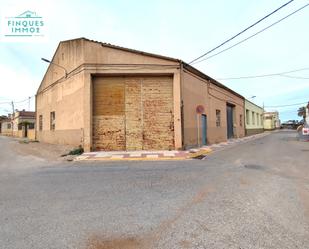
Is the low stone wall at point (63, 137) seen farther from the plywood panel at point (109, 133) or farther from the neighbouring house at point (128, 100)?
the plywood panel at point (109, 133)

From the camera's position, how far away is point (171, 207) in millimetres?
3914

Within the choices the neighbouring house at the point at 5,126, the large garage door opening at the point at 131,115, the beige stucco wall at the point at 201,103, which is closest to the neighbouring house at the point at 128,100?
the large garage door opening at the point at 131,115

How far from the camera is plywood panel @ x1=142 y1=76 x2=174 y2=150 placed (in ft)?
Result: 41.2

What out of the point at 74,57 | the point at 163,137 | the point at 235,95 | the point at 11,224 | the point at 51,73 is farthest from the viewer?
the point at 235,95

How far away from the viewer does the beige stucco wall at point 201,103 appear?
1353 cm

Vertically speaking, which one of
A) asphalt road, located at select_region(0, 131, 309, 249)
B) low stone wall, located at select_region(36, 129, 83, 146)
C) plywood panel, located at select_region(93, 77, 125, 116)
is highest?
plywood panel, located at select_region(93, 77, 125, 116)

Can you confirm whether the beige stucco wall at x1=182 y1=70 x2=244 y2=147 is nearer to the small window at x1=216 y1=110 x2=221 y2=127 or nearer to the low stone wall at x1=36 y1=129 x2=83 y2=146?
the small window at x1=216 y1=110 x2=221 y2=127

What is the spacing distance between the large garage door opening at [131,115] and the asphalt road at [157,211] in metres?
6.06

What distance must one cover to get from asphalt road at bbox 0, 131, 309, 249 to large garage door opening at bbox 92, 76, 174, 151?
6.06 metres

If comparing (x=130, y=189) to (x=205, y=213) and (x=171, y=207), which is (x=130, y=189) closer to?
(x=171, y=207)

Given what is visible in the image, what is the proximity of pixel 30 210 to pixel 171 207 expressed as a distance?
279cm

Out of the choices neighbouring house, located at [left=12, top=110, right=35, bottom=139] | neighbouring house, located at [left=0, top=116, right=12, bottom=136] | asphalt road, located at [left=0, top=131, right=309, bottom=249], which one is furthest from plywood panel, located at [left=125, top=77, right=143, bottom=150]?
neighbouring house, located at [left=0, top=116, right=12, bottom=136]

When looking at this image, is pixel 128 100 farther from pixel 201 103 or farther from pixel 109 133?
pixel 201 103

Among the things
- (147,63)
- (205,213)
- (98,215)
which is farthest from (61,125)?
(205,213)
